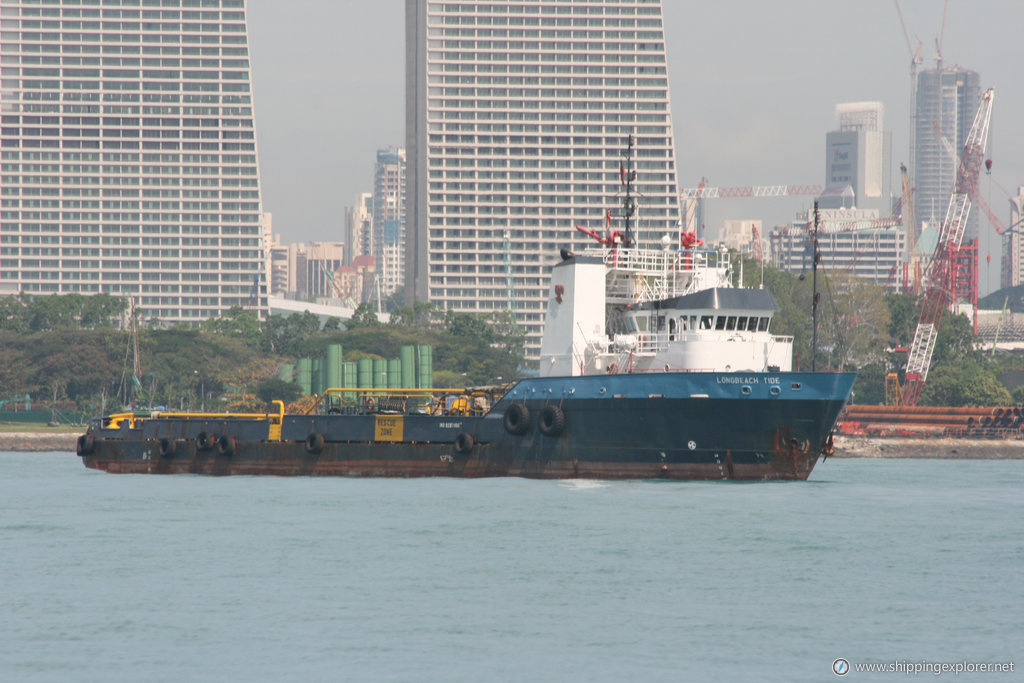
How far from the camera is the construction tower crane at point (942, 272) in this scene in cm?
13250

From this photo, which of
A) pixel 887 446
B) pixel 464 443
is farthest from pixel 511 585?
pixel 887 446

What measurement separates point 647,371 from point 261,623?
25387 mm

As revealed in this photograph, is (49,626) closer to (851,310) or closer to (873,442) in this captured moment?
(873,442)

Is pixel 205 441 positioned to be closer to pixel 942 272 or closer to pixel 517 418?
pixel 517 418

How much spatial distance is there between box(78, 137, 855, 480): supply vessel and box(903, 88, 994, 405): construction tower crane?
287 ft

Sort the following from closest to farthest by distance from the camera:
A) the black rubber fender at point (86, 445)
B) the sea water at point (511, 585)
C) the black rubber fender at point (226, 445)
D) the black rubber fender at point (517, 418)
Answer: the sea water at point (511, 585) < the black rubber fender at point (517, 418) < the black rubber fender at point (226, 445) < the black rubber fender at point (86, 445)

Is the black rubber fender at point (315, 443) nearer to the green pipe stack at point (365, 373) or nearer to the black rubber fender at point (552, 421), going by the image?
the black rubber fender at point (552, 421)

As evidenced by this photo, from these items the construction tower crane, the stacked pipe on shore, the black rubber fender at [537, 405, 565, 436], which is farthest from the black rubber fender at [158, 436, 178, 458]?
the construction tower crane

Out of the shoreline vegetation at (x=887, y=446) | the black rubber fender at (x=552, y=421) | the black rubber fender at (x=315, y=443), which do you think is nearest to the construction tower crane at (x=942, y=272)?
the shoreline vegetation at (x=887, y=446)

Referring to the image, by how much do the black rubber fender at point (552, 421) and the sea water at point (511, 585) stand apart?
3015 millimetres

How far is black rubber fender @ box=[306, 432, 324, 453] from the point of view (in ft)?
174

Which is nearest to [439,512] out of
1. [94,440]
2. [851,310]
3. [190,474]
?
[190,474]

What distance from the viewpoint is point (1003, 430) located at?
108 meters

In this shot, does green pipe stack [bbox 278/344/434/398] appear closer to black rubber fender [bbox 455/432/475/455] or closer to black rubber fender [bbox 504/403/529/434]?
black rubber fender [bbox 455/432/475/455]
